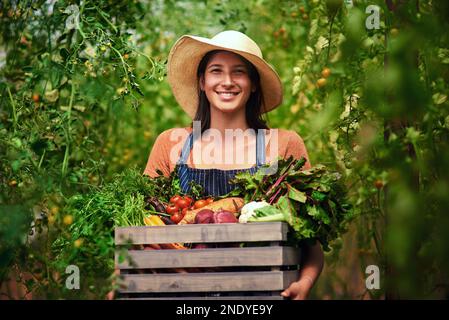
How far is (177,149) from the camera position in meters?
3.44

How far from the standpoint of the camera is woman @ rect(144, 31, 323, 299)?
3266mm

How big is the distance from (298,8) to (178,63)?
1.32 meters

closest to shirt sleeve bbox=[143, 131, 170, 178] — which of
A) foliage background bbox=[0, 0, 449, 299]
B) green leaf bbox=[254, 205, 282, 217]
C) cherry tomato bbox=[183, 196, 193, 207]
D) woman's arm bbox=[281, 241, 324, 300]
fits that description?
foliage background bbox=[0, 0, 449, 299]

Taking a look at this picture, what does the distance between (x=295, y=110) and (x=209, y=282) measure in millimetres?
2630

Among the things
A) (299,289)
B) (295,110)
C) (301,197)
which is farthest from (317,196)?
(295,110)

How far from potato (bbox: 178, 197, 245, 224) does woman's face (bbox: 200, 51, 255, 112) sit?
0.56 meters

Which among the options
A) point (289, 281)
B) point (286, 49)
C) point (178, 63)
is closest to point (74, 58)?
point (178, 63)

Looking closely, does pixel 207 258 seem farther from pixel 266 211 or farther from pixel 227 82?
pixel 227 82

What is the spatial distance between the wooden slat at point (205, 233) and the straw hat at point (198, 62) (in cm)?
91

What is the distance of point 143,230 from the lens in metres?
2.63

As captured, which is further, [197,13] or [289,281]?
[197,13]

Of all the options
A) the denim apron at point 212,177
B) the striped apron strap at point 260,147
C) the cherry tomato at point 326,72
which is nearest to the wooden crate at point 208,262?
the denim apron at point 212,177

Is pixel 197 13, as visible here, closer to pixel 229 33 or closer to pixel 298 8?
pixel 298 8

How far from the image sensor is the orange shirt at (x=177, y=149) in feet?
11.0
